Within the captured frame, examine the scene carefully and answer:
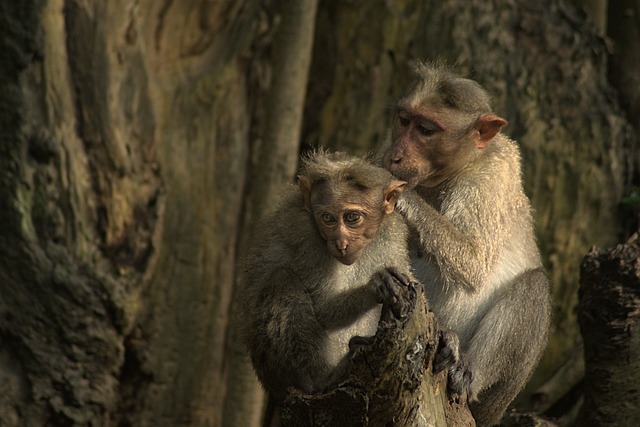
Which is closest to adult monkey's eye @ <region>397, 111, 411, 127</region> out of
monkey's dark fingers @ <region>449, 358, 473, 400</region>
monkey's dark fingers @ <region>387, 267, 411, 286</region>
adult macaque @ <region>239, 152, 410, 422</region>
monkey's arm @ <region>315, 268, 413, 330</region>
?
adult macaque @ <region>239, 152, 410, 422</region>

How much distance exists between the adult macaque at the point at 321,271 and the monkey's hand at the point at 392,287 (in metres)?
0.31

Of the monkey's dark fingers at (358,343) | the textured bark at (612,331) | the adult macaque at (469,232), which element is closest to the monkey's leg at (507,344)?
the adult macaque at (469,232)

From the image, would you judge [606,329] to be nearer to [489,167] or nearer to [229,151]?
[489,167]

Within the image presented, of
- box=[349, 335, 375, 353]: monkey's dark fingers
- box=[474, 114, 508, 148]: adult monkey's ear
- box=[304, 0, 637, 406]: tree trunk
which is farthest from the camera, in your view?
box=[304, 0, 637, 406]: tree trunk

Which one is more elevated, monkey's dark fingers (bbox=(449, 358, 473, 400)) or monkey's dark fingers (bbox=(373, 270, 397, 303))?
monkey's dark fingers (bbox=(373, 270, 397, 303))

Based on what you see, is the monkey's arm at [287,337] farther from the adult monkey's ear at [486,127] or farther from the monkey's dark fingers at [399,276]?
the adult monkey's ear at [486,127]

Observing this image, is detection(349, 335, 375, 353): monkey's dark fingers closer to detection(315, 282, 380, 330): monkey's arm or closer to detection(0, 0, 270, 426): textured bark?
detection(315, 282, 380, 330): monkey's arm

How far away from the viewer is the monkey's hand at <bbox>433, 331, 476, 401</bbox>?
6.98 metres

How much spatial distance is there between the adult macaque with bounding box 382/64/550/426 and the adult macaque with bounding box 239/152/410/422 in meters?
0.58

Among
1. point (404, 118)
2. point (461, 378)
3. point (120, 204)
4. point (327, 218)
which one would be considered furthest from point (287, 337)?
point (120, 204)

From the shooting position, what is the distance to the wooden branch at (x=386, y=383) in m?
6.03

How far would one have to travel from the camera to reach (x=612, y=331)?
A: 8094 millimetres

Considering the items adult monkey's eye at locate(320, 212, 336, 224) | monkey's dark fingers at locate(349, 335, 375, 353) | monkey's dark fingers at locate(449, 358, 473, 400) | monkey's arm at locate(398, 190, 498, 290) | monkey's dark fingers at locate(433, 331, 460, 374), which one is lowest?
monkey's dark fingers at locate(449, 358, 473, 400)

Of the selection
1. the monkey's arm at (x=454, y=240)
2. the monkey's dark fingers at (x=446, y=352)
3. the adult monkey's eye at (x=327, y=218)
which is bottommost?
the monkey's dark fingers at (x=446, y=352)
